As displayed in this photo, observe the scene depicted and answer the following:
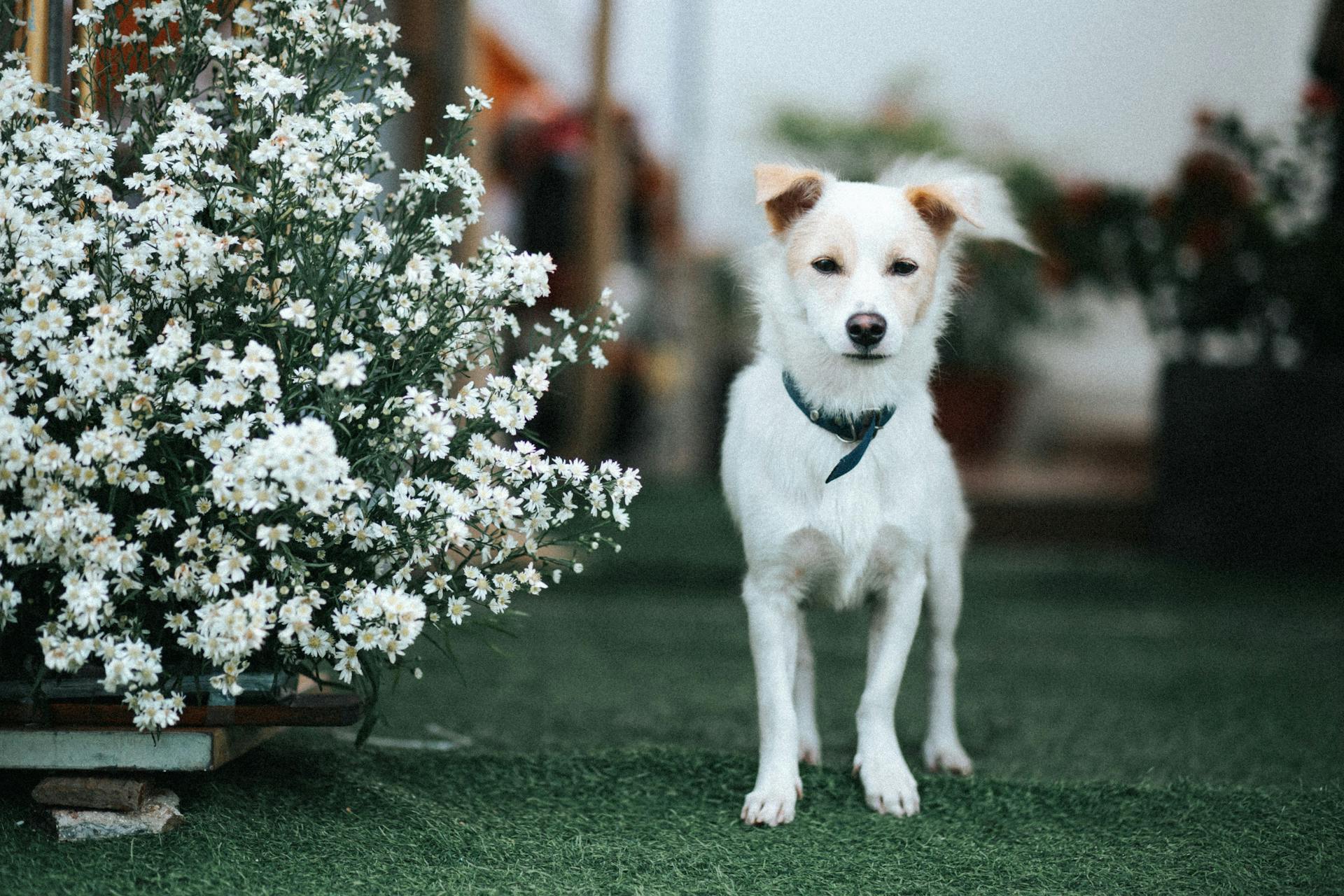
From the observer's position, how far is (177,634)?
162cm

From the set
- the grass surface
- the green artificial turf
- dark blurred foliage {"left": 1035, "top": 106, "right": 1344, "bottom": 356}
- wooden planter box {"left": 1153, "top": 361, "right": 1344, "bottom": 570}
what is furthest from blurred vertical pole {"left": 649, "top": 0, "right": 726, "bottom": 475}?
the green artificial turf

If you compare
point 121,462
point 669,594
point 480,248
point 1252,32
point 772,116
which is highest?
point 1252,32

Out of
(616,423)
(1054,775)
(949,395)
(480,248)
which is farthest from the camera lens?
(616,423)

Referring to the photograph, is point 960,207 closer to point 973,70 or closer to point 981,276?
point 981,276

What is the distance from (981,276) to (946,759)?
3.46 m

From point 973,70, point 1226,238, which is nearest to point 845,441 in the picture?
point 1226,238

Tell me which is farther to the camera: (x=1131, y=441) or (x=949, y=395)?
(x=1131, y=441)

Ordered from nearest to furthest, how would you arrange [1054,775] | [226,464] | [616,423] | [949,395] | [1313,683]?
1. [226,464]
2. [1054,775]
3. [1313,683]
4. [949,395]
5. [616,423]

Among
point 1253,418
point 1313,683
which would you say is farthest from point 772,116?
point 1313,683

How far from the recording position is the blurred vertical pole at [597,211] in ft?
17.0

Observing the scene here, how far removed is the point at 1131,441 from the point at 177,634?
569cm

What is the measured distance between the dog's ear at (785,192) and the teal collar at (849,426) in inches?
11.3

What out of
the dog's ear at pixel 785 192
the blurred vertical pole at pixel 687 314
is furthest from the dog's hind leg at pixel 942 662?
the blurred vertical pole at pixel 687 314

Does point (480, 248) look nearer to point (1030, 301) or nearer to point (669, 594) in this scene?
point (669, 594)
